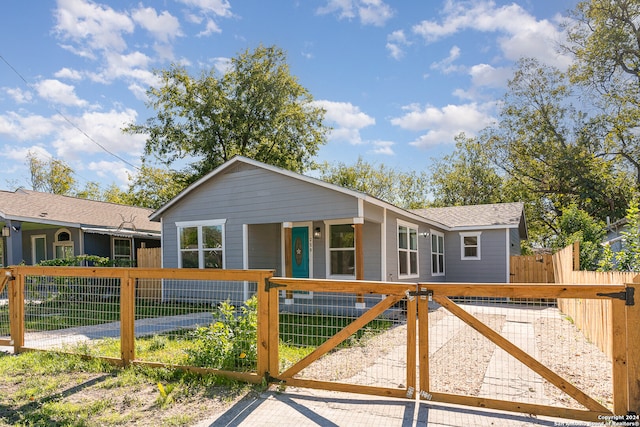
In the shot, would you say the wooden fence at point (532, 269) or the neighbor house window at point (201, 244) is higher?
the neighbor house window at point (201, 244)

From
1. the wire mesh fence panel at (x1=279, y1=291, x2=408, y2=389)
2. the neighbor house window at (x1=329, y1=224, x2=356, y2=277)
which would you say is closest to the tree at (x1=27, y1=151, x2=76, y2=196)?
the neighbor house window at (x1=329, y1=224, x2=356, y2=277)

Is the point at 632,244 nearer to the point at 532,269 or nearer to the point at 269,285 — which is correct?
the point at 269,285

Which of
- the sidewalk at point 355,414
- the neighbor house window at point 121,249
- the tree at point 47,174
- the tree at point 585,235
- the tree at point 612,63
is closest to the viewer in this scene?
the sidewalk at point 355,414

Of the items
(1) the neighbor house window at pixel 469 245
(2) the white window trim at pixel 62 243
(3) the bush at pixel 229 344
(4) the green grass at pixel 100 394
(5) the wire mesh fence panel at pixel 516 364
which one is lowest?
(5) the wire mesh fence panel at pixel 516 364

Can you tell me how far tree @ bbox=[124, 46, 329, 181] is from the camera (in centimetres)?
2305

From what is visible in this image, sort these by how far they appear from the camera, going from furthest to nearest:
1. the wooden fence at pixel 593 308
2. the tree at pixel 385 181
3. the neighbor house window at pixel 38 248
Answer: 1. the tree at pixel 385 181
2. the neighbor house window at pixel 38 248
3. the wooden fence at pixel 593 308

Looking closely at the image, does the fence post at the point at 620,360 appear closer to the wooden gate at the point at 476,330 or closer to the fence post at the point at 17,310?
the wooden gate at the point at 476,330

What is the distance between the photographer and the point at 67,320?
7.85 m

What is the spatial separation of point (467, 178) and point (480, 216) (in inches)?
661

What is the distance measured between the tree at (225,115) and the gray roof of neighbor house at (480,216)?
9795mm

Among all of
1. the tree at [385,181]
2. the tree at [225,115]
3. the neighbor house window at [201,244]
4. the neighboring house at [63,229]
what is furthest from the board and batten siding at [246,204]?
the tree at [385,181]

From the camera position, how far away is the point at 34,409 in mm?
3910

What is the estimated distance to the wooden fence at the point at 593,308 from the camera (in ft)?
18.4

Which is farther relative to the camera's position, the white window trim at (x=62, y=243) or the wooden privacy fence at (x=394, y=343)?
the white window trim at (x=62, y=243)
